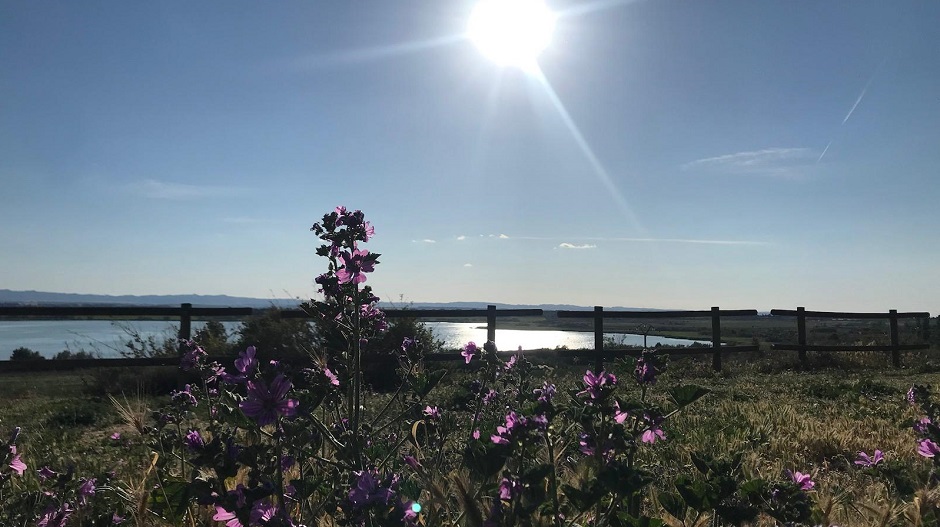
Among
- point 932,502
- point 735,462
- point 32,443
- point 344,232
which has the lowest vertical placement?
point 32,443

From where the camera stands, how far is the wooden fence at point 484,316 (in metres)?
8.73

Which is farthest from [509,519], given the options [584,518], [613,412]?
[584,518]

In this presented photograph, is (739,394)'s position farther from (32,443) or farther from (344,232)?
(32,443)

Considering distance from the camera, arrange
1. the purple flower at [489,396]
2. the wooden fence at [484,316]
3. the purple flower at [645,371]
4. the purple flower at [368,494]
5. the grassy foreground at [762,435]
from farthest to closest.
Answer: the wooden fence at [484,316]
the purple flower at [489,396]
the grassy foreground at [762,435]
the purple flower at [645,371]
the purple flower at [368,494]

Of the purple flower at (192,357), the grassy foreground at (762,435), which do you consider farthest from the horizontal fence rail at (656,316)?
the purple flower at (192,357)

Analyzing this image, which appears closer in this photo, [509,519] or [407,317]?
[509,519]

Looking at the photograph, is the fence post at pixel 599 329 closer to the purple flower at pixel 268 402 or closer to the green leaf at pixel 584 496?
the green leaf at pixel 584 496

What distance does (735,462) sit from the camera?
5.04ft

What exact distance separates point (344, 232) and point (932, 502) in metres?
1.90

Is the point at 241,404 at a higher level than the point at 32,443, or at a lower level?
higher

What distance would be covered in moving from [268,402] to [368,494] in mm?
306

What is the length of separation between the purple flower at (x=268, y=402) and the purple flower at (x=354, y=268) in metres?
0.65

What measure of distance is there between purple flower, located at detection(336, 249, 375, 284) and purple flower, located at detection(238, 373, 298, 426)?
2.13 ft

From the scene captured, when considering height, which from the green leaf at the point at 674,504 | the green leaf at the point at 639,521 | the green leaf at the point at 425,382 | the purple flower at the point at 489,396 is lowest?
the green leaf at the point at 674,504
